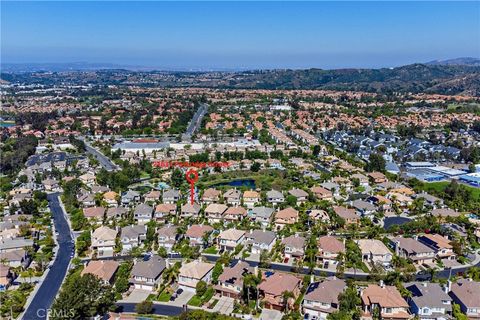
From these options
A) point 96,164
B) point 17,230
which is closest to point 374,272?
point 17,230

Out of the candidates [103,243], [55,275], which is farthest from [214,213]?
[55,275]

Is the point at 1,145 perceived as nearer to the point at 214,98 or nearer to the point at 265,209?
the point at 265,209

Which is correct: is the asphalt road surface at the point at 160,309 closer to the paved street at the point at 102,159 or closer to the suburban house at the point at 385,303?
the suburban house at the point at 385,303

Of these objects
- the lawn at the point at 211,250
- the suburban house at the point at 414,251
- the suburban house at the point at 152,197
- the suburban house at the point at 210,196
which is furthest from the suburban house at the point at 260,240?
the suburban house at the point at 152,197

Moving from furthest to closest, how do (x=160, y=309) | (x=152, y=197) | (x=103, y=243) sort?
(x=152, y=197), (x=103, y=243), (x=160, y=309)

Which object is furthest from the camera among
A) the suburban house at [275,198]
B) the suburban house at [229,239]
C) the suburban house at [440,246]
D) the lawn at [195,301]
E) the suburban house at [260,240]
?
the suburban house at [275,198]

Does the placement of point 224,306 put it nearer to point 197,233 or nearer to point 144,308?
point 144,308
